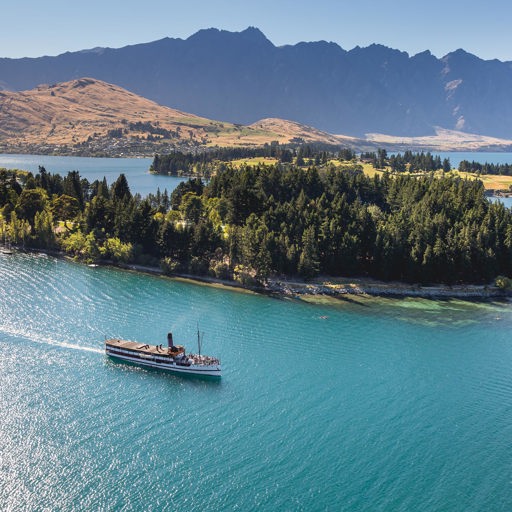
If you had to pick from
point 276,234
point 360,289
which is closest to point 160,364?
point 360,289

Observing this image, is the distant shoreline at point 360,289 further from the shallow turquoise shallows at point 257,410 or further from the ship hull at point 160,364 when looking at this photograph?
the ship hull at point 160,364

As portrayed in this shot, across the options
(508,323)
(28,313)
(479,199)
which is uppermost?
(479,199)

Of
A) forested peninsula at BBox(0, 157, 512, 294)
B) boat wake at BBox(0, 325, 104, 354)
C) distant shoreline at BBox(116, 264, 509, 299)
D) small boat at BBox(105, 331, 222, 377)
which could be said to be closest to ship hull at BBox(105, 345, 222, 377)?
small boat at BBox(105, 331, 222, 377)

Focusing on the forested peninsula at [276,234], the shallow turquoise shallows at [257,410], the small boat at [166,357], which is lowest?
the shallow turquoise shallows at [257,410]

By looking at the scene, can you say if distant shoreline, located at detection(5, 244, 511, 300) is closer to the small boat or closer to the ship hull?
the small boat

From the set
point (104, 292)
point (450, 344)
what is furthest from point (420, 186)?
point (104, 292)

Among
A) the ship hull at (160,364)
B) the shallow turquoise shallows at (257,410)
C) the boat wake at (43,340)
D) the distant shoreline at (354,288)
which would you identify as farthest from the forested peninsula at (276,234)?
the boat wake at (43,340)

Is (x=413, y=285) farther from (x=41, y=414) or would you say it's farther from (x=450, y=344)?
(x=41, y=414)
